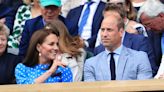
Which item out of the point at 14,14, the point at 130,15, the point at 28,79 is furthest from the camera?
the point at 14,14

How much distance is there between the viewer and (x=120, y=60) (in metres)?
6.00

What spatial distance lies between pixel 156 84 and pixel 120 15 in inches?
67.8

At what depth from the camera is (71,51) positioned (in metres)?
6.10

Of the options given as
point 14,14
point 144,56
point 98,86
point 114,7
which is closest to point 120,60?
point 144,56

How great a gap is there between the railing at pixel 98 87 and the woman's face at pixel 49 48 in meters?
0.97

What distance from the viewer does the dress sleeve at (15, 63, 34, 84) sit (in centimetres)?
590

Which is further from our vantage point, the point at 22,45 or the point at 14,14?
the point at 14,14

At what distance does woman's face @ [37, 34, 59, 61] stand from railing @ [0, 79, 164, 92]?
3.17 ft

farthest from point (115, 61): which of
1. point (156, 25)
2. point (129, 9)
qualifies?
point (129, 9)

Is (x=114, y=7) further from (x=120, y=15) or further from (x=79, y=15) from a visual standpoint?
(x=79, y=15)

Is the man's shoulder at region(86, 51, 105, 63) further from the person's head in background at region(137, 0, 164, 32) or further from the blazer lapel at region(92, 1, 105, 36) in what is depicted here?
the blazer lapel at region(92, 1, 105, 36)

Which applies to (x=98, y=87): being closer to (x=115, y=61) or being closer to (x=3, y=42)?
(x=115, y=61)

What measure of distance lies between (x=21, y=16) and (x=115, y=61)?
1.94 metres

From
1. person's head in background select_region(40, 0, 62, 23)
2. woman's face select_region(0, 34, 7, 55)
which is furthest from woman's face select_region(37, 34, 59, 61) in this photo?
person's head in background select_region(40, 0, 62, 23)
